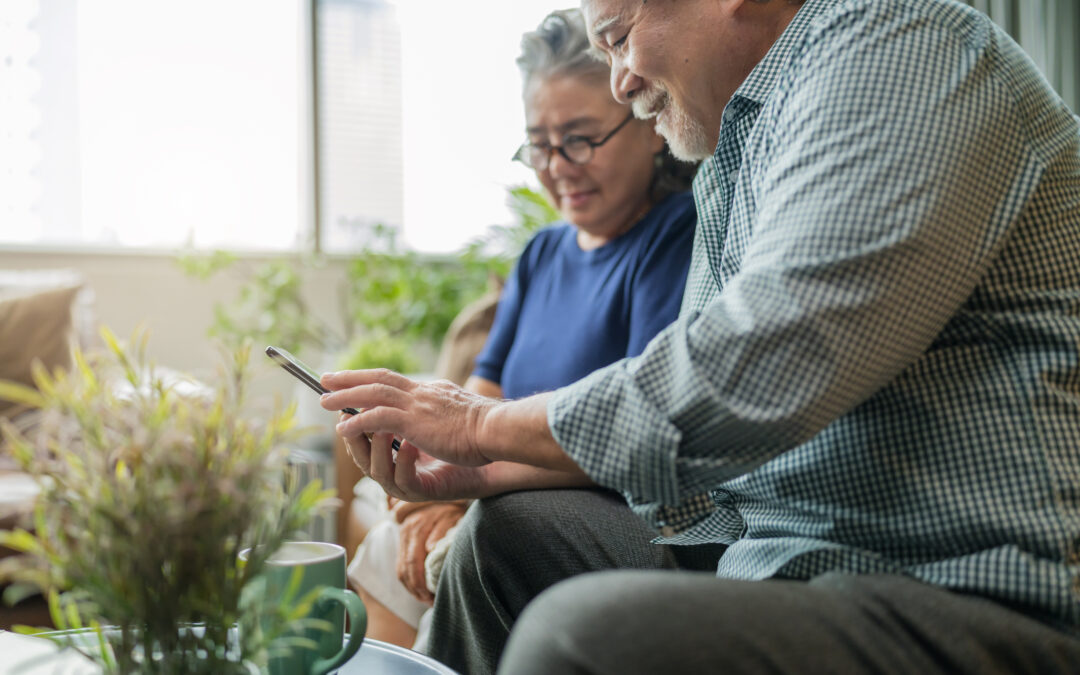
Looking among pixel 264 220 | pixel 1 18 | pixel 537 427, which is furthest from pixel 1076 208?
pixel 1 18

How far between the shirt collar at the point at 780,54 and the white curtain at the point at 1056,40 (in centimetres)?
196

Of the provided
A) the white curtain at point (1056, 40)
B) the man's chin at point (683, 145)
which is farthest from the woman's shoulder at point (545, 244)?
the white curtain at point (1056, 40)

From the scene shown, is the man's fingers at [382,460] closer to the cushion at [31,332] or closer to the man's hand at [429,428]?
the man's hand at [429,428]

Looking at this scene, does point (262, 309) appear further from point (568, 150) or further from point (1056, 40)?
point (1056, 40)

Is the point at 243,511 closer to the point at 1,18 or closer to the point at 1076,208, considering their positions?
the point at 1076,208

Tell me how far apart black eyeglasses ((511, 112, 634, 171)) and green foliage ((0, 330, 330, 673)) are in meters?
1.04

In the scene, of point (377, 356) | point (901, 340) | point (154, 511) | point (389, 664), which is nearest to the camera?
point (154, 511)

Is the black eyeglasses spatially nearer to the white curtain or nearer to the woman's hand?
the woman's hand

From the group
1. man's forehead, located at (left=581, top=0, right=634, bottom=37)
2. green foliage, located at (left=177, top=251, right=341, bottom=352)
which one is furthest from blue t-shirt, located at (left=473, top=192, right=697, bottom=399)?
green foliage, located at (left=177, top=251, right=341, bottom=352)

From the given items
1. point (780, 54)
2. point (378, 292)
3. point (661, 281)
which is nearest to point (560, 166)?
point (661, 281)

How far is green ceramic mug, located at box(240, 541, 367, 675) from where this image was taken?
67 cm

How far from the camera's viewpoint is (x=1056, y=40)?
2467 mm

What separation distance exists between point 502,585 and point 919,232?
27.0 inches

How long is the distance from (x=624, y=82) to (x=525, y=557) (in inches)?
25.8
